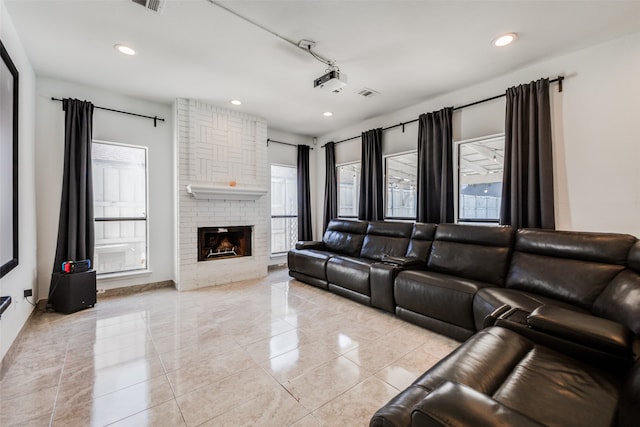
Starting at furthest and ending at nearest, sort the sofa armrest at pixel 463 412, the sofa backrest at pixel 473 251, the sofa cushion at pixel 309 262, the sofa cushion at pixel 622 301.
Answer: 1. the sofa cushion at pixel 309 262
2. the sofa backrest at pixel 473 251
3. the sofa cushion at pixel 622 301
4. the sofa armrest at pixel 463 412

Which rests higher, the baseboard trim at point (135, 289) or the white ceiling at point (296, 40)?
the white ceiling at point (296, 40)

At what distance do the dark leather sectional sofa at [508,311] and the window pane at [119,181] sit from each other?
2555 millimetres

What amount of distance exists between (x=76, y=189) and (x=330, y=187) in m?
3.90

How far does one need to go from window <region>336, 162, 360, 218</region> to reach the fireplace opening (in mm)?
1908

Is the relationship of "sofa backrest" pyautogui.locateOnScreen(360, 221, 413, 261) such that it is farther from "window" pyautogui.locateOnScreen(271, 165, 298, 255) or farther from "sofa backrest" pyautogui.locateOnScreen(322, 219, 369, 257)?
"window" pyautogui.locateOnScreen(271, 165, 298, 255)

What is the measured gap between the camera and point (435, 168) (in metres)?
3.81

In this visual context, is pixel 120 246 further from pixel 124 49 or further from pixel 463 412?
pixel 463 412

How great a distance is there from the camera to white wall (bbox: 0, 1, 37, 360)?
2.20 metres

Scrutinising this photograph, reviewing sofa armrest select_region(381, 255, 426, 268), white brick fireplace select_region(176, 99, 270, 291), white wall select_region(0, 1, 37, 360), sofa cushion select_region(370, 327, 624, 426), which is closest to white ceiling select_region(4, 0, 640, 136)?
white wall select_region(0, 1, 37, 360)

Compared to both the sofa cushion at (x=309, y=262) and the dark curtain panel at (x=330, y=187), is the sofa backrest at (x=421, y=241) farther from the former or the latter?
the dark curtain panel at (x=330, y=187)

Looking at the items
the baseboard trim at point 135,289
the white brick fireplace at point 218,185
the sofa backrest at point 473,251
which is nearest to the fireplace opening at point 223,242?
the white brick fireplace at point 218,185

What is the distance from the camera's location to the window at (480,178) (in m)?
3.41

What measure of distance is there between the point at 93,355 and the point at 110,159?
272 cm

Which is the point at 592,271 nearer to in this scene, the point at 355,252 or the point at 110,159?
the point at 355,252
